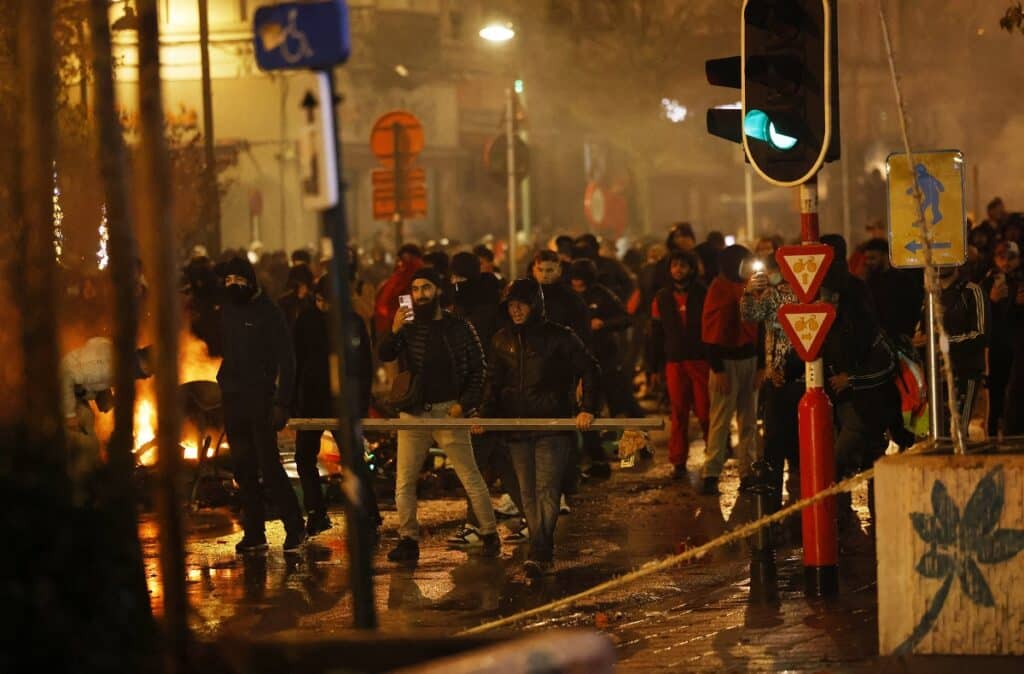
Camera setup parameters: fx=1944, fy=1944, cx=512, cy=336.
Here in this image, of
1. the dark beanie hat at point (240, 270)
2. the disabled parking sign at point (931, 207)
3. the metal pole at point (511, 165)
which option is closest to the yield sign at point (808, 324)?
the disabled parking sign at point (931, 207)

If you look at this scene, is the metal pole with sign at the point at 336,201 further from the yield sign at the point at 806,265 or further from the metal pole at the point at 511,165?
the metal pole at the point at 511,165

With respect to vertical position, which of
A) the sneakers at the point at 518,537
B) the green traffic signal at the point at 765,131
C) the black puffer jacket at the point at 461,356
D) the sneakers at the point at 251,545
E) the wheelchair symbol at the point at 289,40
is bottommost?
the sneakers at the point at 518,537

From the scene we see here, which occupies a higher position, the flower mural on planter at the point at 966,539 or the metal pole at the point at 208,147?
the metal pole at the point at 208,147

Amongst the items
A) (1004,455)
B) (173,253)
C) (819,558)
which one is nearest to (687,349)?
(819,558)

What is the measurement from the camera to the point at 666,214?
66062mm

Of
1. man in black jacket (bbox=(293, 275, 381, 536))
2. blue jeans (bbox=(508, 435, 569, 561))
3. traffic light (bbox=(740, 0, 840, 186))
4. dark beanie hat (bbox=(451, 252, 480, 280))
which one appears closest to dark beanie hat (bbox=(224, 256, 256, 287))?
man in black jacket (bbox=(293, 275, 381, 536))

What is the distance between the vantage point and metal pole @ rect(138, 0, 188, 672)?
6.05 meters

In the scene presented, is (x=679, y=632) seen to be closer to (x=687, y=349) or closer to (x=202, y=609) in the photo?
(x=202, y=609)

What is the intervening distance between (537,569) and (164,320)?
5128 millimetres

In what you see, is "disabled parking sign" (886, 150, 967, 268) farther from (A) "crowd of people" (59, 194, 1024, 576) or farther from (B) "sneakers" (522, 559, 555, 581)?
(B) "sneakers" (522, 559, 555, 581)

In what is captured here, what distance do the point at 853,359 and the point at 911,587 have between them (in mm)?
4058

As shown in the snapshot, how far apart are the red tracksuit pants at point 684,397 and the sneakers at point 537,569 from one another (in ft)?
14.7

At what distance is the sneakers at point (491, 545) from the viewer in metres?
11.8

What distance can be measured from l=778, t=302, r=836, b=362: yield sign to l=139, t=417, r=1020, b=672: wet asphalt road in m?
1.26
